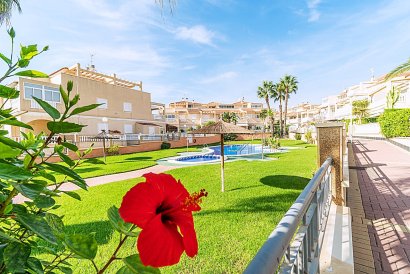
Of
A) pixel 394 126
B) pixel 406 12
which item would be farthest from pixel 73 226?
pixel 394 126

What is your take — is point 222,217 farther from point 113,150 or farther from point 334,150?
point 113,150

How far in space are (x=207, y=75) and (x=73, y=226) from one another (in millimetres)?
34919

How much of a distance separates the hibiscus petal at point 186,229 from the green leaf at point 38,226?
29 cm

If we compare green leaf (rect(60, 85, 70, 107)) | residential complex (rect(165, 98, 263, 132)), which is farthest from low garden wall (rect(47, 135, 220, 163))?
green leaf (rect(60, 85, 70, 107))

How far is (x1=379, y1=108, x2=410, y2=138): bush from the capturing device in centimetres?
2002

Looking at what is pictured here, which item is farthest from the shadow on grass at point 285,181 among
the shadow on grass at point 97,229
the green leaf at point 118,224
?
the green leaf at point 118,224

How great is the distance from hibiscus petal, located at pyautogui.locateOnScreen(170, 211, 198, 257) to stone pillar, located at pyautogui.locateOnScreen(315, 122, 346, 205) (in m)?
4.42

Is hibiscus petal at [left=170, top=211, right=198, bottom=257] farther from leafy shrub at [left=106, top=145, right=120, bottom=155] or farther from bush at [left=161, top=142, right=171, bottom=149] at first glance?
bush at [left=161, top=142, right=171, bottom=149]

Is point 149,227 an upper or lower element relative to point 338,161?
upper

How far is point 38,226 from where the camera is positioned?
0.56 m

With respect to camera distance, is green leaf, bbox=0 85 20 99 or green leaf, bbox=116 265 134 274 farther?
green leaf, bbox=0 85 20 99

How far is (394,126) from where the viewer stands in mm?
20906

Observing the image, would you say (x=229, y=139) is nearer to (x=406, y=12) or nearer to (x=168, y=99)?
(x=406, y=12)

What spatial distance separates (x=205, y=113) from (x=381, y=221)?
59991 mm
